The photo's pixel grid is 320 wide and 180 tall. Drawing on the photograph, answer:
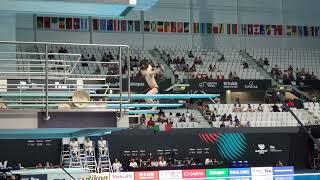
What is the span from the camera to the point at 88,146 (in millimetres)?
23656

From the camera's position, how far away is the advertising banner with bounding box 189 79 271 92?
30531mm

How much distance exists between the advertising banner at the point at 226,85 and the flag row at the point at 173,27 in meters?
6.94

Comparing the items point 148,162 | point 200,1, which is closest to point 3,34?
point 148,162

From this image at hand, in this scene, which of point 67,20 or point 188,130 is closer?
point 188,130

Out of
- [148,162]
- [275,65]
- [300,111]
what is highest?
[275,65]

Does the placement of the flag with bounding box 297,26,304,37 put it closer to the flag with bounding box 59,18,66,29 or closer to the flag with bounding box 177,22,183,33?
the flag with bounding box 177,22,183,33

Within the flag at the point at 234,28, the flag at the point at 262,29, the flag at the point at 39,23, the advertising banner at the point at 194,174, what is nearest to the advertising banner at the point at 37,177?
the advertising banner at the point at 194,174

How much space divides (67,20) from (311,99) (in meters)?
15.4

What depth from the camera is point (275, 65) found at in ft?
121

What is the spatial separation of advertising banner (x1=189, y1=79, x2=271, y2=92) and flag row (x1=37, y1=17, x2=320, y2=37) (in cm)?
694

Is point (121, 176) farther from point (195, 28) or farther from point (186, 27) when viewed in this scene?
point (195, 28)

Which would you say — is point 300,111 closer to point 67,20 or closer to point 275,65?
point 275,65

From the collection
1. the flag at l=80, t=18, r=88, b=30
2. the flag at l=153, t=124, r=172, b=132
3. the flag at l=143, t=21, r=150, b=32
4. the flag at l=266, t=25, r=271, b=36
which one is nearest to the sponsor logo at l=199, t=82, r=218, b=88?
the flag at l=153, t=124, r=172, b=132

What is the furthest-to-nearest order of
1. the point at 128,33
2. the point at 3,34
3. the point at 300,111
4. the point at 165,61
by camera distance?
the point at 128,33
the point at 165,61
the point at 300,111
the point at 3,34
